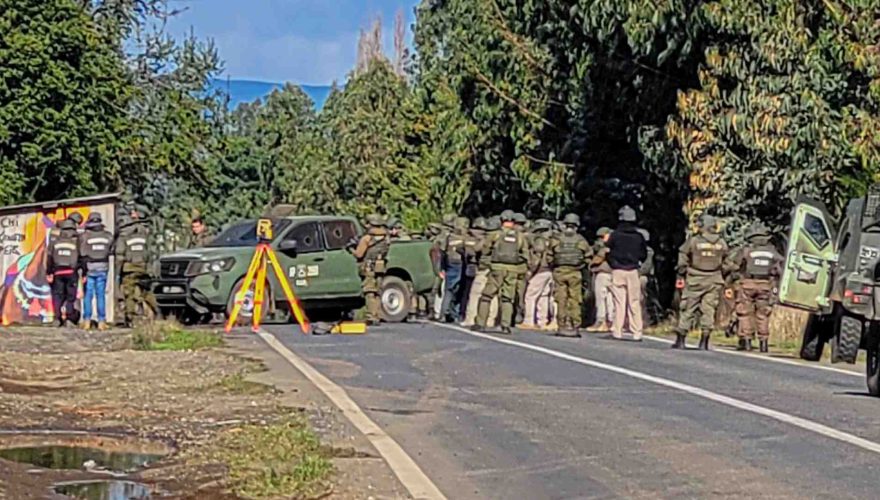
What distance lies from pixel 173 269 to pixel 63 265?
2492 millimetres

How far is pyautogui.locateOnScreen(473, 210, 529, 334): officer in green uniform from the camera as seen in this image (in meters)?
25.4

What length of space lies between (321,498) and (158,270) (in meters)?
17.6

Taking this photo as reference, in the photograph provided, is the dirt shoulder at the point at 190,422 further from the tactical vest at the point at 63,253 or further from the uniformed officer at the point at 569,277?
the uniformed officer at the point at 569,277

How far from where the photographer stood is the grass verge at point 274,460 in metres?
9.57

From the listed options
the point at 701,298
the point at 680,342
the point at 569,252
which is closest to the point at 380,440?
the point at 680,342

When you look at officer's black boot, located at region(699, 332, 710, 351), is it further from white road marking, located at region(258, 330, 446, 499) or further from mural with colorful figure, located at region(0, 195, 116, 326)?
mural with colorful figure, located at region(0, 195, 116, 326)

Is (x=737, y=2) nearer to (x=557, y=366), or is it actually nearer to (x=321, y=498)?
(x=557, y=366)

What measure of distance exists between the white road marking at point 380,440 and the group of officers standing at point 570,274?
269 inches

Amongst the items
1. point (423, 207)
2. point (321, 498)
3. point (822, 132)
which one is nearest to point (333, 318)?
point (822, 132)

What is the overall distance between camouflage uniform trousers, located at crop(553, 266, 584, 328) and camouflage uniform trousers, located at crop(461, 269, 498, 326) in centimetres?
112

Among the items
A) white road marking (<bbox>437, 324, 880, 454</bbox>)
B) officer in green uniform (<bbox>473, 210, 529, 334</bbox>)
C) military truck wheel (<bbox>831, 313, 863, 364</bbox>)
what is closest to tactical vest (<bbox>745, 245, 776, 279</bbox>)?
white road marking (<bbox>437, 324, 880, 454</bbox>)

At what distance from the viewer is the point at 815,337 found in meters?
20.4

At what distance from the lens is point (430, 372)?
17.4 meters

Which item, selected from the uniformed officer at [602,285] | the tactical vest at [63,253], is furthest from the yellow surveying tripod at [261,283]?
the uniformed officer at [602,285]
